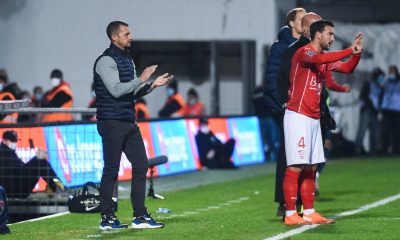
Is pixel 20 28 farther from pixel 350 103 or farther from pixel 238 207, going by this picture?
pixel 238 207

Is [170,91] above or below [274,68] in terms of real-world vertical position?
below

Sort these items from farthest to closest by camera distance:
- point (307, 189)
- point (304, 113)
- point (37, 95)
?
point (37, 95), point (307, 189), point (304, 113)

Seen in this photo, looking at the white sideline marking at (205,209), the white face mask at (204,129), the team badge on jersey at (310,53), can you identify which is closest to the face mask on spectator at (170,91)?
the white face mask at (204,129)

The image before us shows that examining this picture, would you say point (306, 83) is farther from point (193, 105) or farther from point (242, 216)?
point (193, 105)

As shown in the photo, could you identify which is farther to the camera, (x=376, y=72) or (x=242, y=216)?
(x=376, y=72)

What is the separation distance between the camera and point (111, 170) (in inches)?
504

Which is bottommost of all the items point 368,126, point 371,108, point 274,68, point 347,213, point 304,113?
point 347,213

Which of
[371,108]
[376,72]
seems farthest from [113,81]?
[371,108]

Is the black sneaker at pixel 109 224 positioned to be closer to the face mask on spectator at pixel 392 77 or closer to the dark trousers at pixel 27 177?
the dark trousers at pixel 27 177

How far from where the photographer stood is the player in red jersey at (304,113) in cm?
1263

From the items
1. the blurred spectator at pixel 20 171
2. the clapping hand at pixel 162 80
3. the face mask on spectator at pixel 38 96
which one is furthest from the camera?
the face mask on spectator at pixel 38 96

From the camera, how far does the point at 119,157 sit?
12.8m

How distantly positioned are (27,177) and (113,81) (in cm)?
419

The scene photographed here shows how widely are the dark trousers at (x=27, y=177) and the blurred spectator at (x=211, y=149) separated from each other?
7.01 meters
